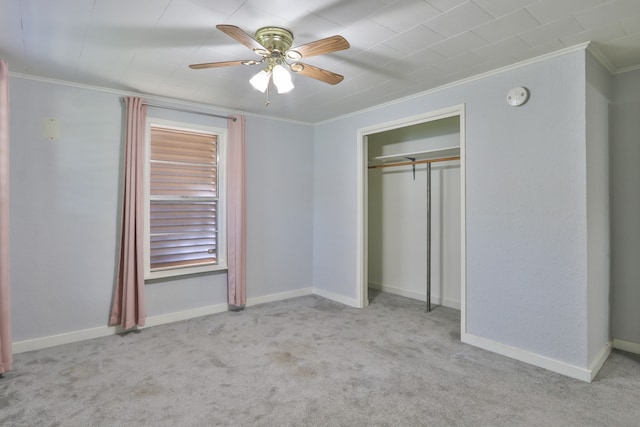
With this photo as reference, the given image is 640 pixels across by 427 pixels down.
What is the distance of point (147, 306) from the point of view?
3660mm

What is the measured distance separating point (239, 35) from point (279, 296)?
3416 millimetres

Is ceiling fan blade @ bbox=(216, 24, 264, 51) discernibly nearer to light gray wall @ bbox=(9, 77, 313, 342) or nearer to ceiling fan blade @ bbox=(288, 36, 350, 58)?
ceiling fan blade @ bbox=(288, 36, 350, 58)

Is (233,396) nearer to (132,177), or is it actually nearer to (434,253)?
(132,177)

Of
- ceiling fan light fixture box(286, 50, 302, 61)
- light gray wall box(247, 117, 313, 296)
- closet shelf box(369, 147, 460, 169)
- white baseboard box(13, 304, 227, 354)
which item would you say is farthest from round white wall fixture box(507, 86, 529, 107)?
white baseboard box(13, 304, 227, 354)

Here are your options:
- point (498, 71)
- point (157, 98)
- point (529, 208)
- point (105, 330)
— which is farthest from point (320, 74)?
point (105, 330)

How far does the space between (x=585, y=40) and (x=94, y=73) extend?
379 cm

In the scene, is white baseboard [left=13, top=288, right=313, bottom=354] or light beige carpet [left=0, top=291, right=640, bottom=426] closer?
light beige carpet [left=0, top=291, right=640, bottom=426]

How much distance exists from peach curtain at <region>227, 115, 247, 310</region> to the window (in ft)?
0.36

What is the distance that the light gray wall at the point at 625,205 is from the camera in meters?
2.92

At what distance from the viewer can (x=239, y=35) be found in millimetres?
1865

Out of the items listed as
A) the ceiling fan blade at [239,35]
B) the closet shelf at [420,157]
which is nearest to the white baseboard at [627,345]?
the closet shelf at [420,157]

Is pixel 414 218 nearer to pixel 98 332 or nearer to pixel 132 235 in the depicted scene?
pixel 132 235

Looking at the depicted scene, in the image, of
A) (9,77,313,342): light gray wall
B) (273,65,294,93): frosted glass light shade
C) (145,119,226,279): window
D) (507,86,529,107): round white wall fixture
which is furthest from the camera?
(145,119,226,279): window

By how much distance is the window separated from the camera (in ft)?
12.4
